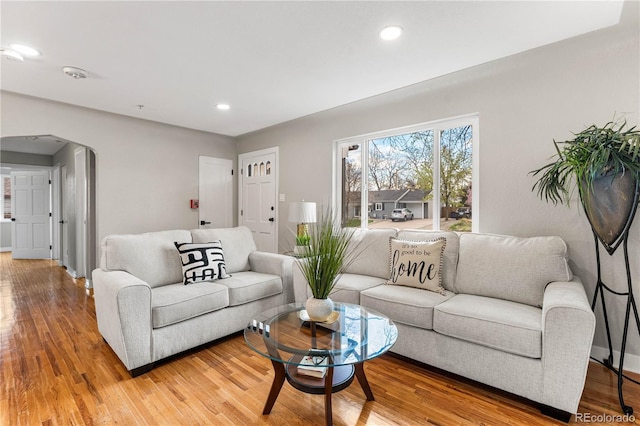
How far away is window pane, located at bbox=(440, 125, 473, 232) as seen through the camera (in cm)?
304

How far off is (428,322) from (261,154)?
3.80 meters

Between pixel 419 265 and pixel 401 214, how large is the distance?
1144 mm

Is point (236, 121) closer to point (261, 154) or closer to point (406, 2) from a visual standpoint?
point (261, 154)

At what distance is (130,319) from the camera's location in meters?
2.11

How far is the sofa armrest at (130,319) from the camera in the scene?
210cm

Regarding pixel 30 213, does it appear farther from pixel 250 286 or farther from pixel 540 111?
pixel 540 111

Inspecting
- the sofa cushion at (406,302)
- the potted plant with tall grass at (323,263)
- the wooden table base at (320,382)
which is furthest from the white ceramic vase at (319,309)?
the sofa cushion at (406,302)

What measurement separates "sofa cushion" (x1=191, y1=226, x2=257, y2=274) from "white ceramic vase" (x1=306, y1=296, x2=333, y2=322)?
1608 mm

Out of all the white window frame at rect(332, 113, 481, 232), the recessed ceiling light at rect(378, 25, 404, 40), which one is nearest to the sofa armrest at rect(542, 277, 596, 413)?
the white window frame at rect(332, 113, 481, 232)

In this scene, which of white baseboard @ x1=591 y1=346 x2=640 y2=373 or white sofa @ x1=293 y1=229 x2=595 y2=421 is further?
white baseboard @ x1=591 y1=346 x2=640 y2=373

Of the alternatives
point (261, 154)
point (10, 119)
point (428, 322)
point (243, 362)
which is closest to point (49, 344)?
point (243, 362)

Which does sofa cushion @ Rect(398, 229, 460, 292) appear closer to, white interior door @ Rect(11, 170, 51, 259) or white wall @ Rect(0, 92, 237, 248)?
white wall @ Rect(0, 92, 237, 248)

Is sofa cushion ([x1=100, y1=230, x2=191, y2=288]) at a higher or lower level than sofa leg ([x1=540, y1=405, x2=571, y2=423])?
higher

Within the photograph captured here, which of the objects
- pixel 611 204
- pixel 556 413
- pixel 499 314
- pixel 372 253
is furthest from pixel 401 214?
pixel 556 413
